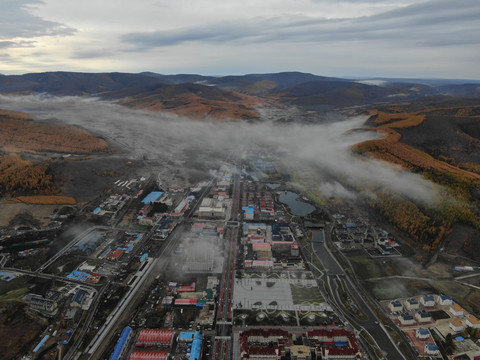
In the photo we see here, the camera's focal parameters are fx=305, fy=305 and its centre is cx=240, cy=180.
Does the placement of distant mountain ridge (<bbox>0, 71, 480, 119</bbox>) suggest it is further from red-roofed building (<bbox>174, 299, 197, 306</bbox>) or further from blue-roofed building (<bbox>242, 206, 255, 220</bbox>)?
red-roofed building (<bbox>174, 299, 197, 306</bbox>)

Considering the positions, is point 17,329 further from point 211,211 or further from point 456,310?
point 456,310

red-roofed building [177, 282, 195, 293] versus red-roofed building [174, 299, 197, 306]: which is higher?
red-roofed building [177, 282, 195, 293]

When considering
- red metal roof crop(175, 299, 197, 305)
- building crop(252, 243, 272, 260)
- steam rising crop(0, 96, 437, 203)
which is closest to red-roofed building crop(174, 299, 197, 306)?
red metal roof crop(175, 299, 197, 305)

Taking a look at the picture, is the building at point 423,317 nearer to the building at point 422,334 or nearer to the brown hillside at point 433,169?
the building at point 422,334

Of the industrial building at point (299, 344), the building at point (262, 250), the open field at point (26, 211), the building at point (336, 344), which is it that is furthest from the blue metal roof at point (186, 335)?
the open field at point (26, 211)

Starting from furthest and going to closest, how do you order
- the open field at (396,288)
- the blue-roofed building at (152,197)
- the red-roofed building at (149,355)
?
1. the blue-roofed building at (152,197)
2. the open field at (396,288)
3. the red-roofed building at (149,355)
